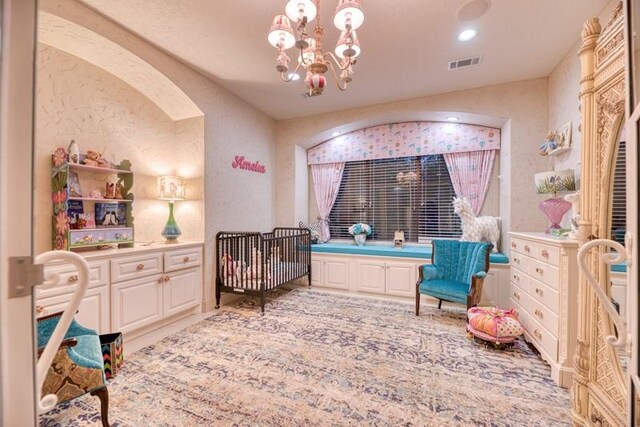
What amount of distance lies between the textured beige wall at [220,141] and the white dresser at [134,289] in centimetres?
28

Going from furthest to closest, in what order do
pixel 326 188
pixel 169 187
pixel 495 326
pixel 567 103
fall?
pixel 326 188 < pixel 169 187 < pixel 567 103 < pixel 495 326

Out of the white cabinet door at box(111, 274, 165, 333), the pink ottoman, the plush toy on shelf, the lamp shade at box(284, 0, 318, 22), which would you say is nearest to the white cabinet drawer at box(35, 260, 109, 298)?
the white cabinet door at box(111, 274, 165, 333)

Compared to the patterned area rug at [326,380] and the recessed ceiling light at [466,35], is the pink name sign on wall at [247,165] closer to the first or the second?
the patterned area rug at [326,380]

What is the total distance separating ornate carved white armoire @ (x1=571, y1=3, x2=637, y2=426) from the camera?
3.94 feet

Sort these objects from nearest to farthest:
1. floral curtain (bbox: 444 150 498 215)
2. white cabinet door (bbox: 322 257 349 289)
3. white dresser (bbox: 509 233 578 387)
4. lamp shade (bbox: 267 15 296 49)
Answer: lamp shade (bbox: 267 15 296 49) < white dresser (bbox: 509 233 578 387) < floral curtain (bbox: 444 150 498 215) < white cabinet door (bbox: 322 257 349 289)

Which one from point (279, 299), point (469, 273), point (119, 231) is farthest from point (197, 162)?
point (469, 273)

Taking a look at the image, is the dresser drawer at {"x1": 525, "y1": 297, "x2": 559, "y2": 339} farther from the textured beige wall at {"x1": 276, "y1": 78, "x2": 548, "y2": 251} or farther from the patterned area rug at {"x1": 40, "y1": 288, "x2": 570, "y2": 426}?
the textured beige wall at {"x1": 276, "y1": 78, "x2": 548, "y2": 251}

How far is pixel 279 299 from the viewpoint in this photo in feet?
12.1

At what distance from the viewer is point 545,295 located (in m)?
2.09

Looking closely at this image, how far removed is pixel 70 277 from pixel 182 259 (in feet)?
3.40

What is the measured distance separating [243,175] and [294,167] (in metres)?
1.05

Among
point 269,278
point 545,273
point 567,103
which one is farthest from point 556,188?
point 269,278

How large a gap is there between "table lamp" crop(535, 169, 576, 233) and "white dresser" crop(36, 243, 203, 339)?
12.1ft

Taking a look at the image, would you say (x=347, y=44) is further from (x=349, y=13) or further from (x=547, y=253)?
(x=547, y=253)
